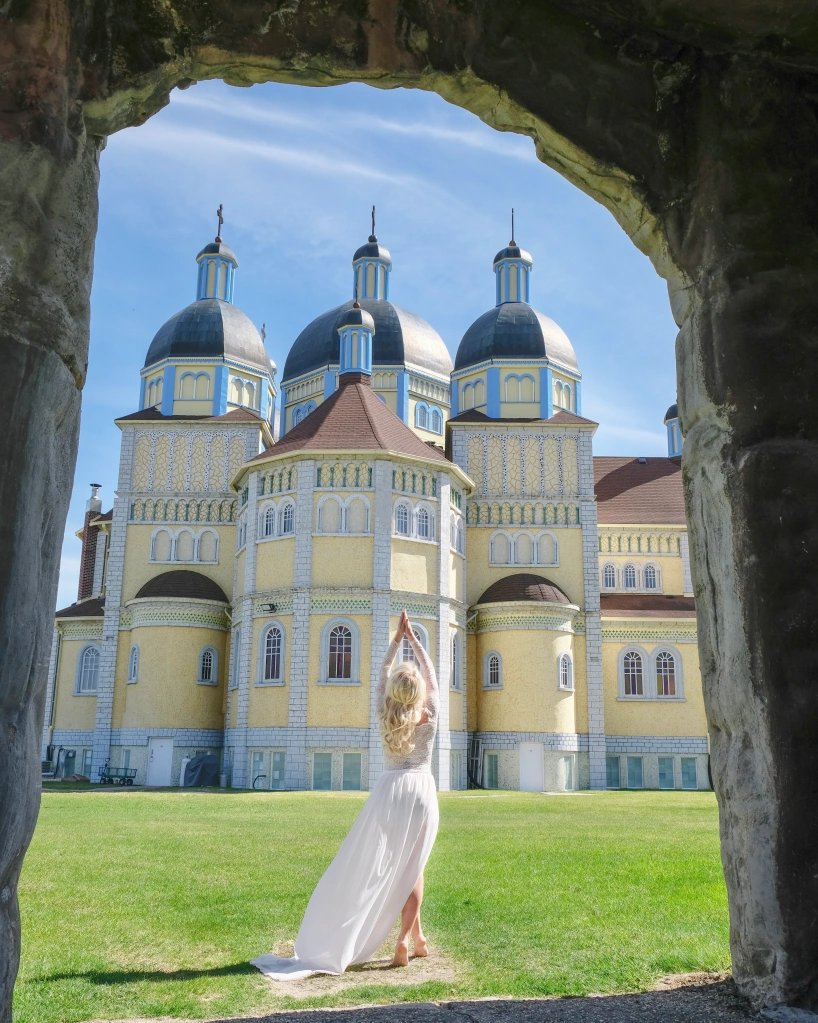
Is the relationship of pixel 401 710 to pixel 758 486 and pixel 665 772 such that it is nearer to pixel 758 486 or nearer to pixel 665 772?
pixel 758 486

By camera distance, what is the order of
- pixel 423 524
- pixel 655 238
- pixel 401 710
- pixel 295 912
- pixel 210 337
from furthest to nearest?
pixel 210 337
pixel 423 524
pixel 295 912
pixel 401 710
pixel 655 238

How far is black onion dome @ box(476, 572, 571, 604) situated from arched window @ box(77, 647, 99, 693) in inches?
649

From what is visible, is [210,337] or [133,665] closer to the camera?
[133,665]

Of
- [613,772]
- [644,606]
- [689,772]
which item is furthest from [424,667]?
[644,606]

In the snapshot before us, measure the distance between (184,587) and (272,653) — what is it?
5.45 metres

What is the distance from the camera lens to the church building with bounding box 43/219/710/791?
1302 inches

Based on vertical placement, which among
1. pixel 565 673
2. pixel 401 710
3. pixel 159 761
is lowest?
pixel 159 761

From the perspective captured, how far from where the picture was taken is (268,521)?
1378 inches

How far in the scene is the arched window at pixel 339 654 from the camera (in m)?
32.6

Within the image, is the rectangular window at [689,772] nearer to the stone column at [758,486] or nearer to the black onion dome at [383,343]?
the black onion dome at [383,343]

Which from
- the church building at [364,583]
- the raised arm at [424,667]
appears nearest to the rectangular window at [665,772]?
the church building at [364,583]

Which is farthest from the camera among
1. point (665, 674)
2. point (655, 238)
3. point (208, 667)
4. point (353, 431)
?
point (665, 674)

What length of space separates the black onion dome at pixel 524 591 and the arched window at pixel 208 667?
10.1 m

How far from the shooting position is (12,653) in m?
3.71
